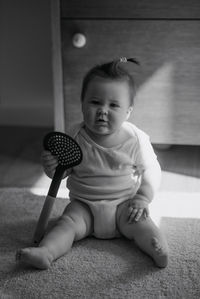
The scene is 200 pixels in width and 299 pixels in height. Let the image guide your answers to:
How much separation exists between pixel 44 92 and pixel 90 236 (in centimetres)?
101

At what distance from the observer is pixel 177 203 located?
1177mm

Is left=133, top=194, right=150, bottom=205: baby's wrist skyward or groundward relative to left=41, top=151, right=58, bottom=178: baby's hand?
groundward

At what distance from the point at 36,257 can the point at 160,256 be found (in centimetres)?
22

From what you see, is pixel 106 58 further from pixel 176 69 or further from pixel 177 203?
pixel 177 203

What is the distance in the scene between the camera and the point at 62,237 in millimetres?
912

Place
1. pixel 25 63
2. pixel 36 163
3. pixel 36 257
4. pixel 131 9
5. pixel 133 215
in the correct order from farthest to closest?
pixel 25 63, pixel 36 163, pixel 131 9, pixel 133 215, pixel 36 257

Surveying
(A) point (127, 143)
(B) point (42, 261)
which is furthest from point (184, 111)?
(B) point (42, 261)

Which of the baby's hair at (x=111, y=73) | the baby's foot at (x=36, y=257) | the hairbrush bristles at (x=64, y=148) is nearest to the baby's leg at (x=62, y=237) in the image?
the baby's foot at (x=36, y=257)

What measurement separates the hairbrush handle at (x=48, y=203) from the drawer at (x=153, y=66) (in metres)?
0.45

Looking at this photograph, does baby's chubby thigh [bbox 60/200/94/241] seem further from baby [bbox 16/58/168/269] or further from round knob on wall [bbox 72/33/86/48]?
round knob on wall [bbox 72/33/86/48]

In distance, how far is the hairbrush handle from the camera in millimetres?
952

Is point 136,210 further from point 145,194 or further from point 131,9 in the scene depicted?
point 131,9

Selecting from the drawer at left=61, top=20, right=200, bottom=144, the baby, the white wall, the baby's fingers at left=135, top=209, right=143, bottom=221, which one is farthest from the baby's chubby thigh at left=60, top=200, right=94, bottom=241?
the white wall

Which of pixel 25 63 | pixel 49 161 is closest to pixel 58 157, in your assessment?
pixel 49 161
